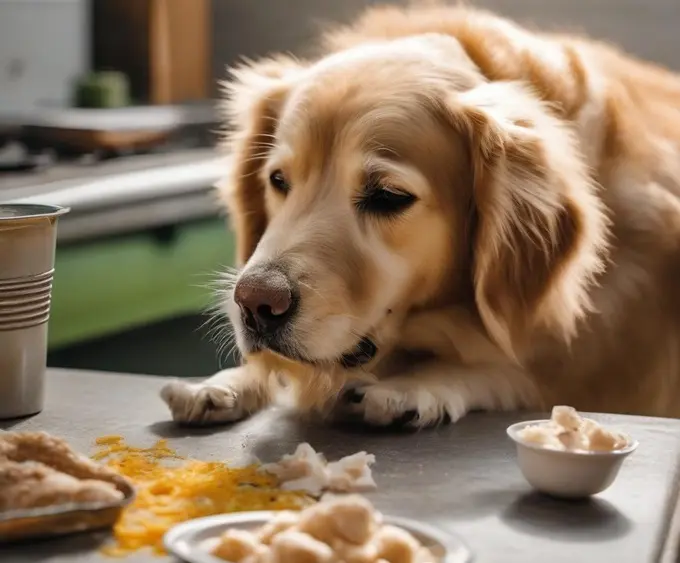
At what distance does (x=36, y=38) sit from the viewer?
11.3 ft

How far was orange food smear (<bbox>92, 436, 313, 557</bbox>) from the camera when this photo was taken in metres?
0.94

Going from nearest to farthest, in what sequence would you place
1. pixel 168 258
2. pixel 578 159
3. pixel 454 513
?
pixel 454 513 → pixel 578 159 → pixel 168 258

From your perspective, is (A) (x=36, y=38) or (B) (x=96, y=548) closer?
(B) (x=96, y=548)

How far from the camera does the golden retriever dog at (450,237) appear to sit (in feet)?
4.64

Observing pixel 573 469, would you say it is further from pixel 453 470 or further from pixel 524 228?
pixel 524 228

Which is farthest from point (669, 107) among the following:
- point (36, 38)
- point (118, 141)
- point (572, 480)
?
point (36, 38)

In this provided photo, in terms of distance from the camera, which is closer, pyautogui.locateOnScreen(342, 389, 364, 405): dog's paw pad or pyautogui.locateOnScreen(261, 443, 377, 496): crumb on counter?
pyautogui.locateOnScreen(261, 443, 377, 496): crumb on counter

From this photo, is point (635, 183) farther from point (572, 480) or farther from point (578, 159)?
point (572, 480)

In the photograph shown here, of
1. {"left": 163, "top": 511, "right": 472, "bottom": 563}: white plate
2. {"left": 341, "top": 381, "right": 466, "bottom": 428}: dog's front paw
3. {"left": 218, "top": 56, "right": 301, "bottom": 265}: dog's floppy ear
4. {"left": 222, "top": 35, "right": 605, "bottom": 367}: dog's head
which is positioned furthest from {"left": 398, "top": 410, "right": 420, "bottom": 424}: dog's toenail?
{"left": 218, "top": 56, "right": 301, "bottom": 265}: dog's floppy ear

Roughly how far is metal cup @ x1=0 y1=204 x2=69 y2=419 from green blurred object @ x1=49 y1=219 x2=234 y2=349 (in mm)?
1190

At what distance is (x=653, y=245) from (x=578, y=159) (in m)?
0.21

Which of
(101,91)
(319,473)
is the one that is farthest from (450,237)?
(101,91)

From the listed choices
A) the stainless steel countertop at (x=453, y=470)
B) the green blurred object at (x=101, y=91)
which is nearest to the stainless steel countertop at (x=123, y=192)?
the green blurred object at (x=101, y=91)

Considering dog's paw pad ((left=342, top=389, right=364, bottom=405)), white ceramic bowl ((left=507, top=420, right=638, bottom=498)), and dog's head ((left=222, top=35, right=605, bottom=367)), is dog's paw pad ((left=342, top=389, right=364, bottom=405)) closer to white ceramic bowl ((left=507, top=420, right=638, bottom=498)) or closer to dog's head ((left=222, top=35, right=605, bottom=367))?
dog's head ((left=222, top=35, right=605, bottom=367))
